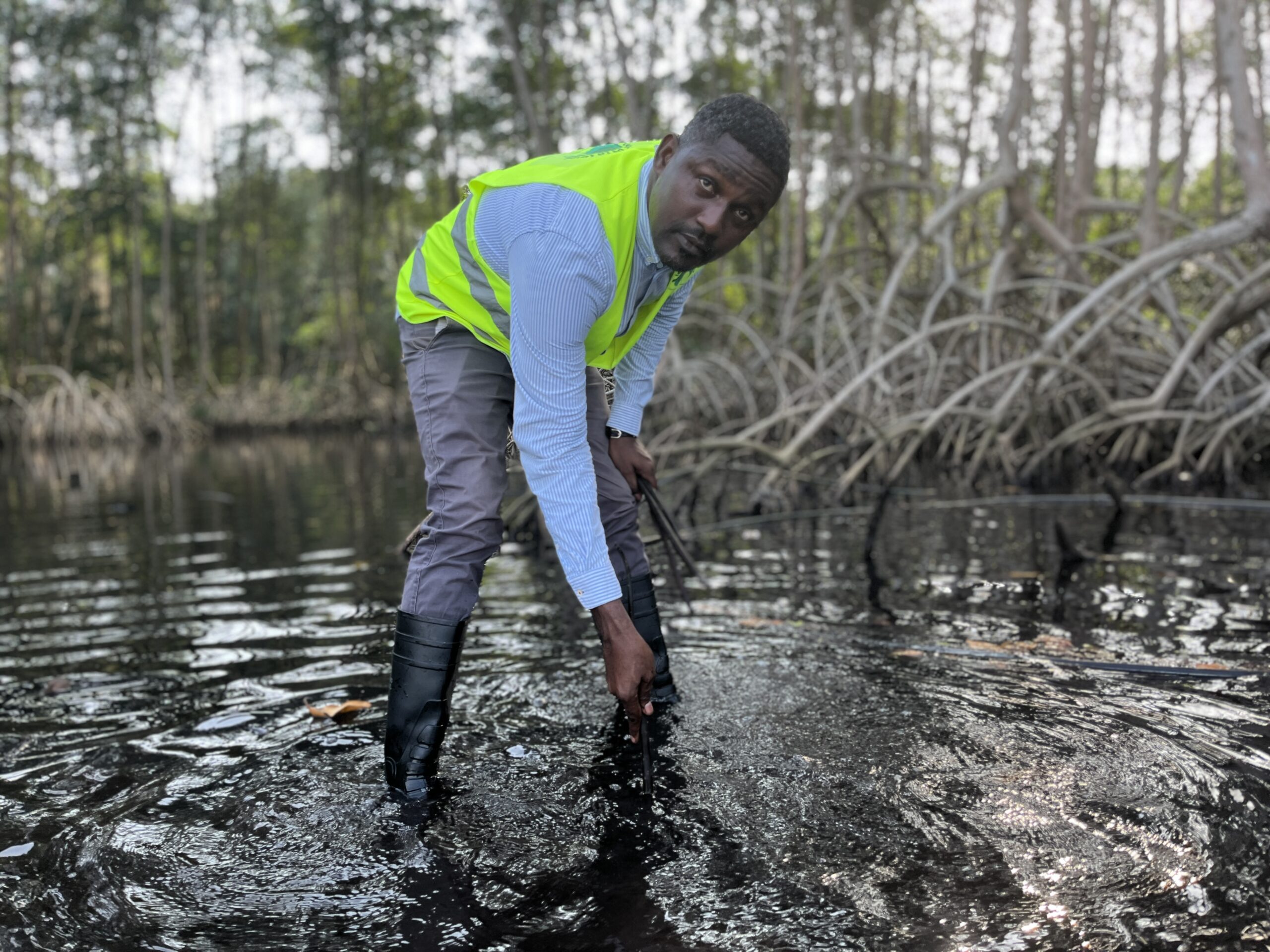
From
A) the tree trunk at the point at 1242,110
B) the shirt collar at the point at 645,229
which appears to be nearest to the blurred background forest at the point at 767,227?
the tree trunk at the point at 1242,110

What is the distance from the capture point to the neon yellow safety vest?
72.4 inches

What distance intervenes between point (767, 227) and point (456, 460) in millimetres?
14889

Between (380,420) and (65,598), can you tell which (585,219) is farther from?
(380,420)

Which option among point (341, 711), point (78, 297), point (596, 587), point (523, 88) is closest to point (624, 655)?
point (596, 587)

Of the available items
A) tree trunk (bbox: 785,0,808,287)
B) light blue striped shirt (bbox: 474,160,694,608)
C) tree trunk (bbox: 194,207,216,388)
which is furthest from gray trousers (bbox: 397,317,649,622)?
tree trunk (bbox: 194,207,216,388)

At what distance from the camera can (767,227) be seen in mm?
16297

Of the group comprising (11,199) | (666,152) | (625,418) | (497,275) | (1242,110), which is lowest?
(625,418)

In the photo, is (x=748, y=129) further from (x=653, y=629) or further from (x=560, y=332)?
(x=653, y=629)

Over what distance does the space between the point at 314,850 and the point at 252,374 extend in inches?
1020

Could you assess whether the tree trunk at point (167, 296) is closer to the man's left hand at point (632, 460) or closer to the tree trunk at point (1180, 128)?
the tree trunk at point (1180, 128)

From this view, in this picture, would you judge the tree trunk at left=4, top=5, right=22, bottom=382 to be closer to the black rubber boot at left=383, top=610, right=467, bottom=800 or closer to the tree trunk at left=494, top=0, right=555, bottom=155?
the tree trunk at left=494, top=0, right=555, bottom=155

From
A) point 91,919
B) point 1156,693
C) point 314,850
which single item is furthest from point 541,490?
point 1156,693

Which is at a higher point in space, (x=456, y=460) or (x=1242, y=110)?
(x=1242, y=110)

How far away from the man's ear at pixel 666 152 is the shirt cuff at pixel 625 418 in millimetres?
764
